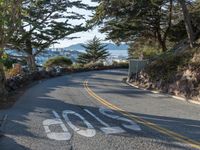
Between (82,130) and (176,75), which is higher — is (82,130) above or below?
below

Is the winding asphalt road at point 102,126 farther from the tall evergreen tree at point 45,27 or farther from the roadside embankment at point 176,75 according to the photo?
the tall evergreen tree at point 45,27

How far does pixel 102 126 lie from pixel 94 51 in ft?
272

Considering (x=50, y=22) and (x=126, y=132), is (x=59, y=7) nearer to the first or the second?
(x=50, y=22)

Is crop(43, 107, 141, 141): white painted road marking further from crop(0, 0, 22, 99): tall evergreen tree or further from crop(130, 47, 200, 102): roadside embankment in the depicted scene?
crop(130, 47, 200, 102): roadside embankment

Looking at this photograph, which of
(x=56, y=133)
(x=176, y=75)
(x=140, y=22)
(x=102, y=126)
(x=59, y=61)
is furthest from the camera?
(x=59, y=61)

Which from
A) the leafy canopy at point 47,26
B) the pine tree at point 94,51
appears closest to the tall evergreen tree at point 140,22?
the leafy canopy at point 47,26

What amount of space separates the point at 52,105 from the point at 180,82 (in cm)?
842

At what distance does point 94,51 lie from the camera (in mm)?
95500

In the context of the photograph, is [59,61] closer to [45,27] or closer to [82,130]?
[45,27]

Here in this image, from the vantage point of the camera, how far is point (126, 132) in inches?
466

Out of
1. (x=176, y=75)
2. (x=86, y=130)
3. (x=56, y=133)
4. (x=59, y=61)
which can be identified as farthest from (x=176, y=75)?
(x=59, y=61)

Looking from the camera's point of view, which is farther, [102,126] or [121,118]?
[121,118]

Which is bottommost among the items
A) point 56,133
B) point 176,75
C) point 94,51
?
point 56,133

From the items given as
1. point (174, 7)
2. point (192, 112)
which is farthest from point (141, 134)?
point (174, 7)
